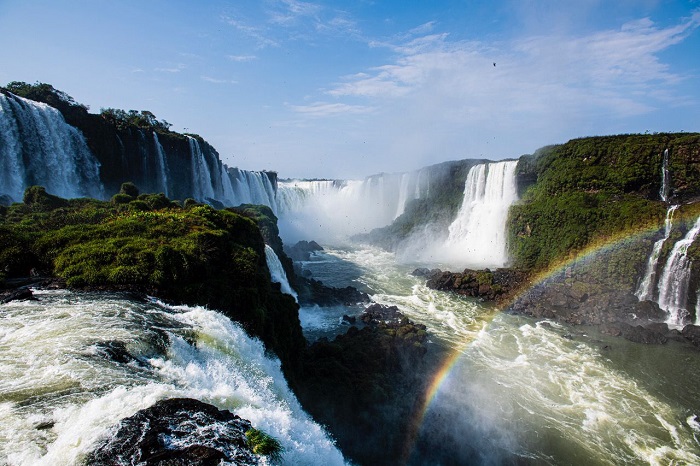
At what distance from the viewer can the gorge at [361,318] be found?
714 centimetres

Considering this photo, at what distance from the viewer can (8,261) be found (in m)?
11.1

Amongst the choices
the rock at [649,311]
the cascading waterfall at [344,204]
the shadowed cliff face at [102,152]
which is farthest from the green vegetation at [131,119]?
the rock at [649,311]

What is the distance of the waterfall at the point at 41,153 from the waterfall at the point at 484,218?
42.3 metres

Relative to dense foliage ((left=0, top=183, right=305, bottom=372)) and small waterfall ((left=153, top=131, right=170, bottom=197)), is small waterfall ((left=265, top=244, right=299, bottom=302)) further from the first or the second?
small waterfall ((left=153, top=131, right=170, bottom=197))

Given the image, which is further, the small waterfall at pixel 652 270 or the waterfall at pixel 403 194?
the waterfall at pixel 403 194

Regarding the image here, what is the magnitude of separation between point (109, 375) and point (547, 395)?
731 inches

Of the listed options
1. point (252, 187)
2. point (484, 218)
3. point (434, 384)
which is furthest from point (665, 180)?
point (252, 187)

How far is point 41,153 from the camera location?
97.3 feet

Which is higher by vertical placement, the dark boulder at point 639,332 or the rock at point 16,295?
the rock at point 16,295

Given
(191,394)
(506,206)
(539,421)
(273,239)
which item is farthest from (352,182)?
(191,394)

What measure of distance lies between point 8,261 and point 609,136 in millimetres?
48931

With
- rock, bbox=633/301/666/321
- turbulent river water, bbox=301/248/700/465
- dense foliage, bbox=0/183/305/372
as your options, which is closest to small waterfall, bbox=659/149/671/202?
rock, bbox=633/301/666/321

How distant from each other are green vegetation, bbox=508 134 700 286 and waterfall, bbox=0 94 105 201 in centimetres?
4533

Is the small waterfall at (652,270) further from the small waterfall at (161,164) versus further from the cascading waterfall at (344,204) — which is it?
the small waterfall at (161,164)
